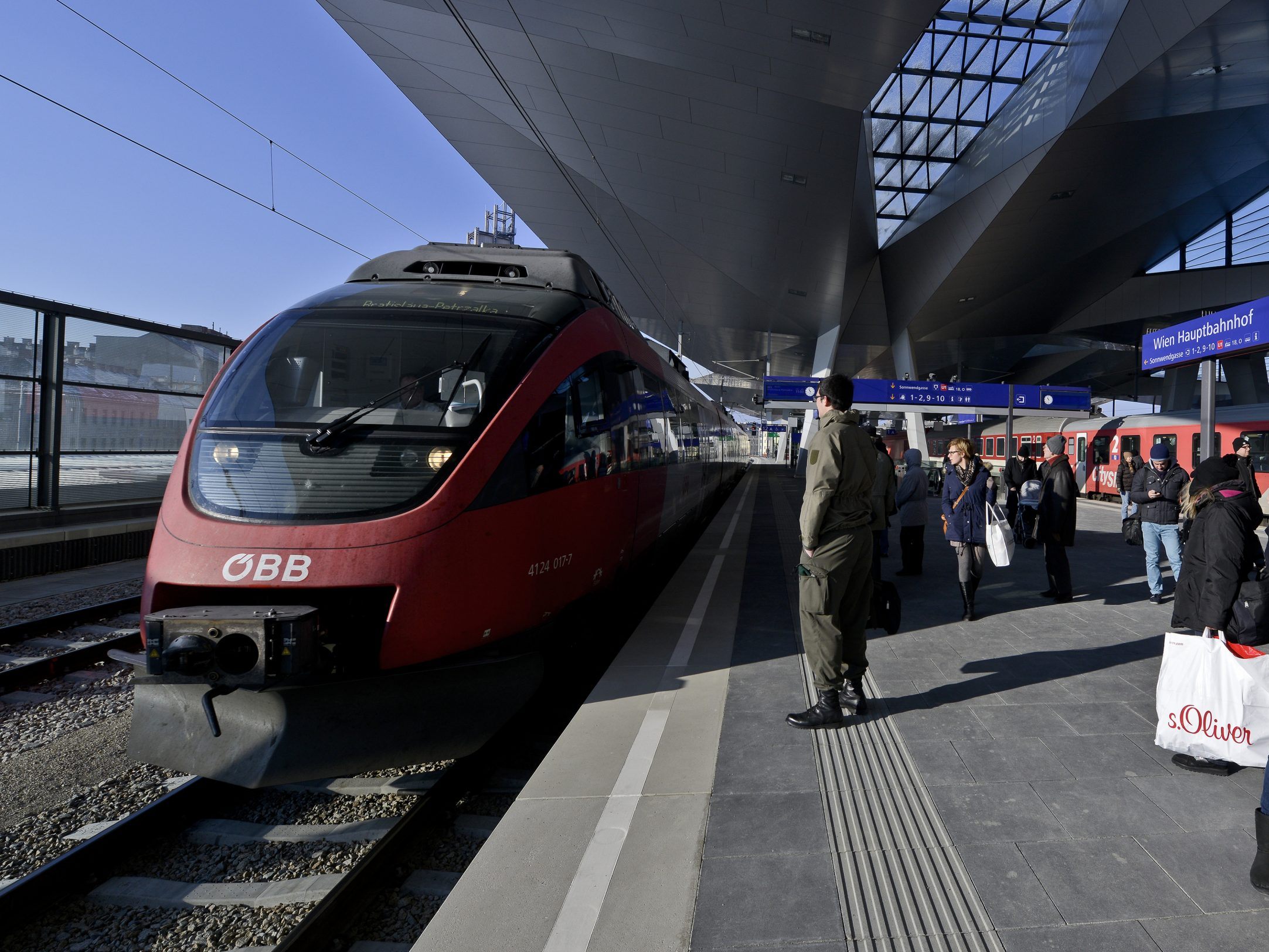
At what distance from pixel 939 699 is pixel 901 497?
415cm

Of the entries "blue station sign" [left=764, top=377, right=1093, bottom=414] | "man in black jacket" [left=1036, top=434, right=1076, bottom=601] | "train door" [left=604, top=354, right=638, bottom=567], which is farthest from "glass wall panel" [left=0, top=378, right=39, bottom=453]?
"blue station sign" [left=764, top=377, right=1093, bottom=414]

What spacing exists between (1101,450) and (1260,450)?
239 inches

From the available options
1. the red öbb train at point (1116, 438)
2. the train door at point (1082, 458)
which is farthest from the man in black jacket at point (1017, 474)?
the train door at point (1082, 458)

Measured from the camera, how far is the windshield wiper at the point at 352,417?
3.70 meters

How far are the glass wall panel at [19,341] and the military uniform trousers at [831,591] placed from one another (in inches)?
429

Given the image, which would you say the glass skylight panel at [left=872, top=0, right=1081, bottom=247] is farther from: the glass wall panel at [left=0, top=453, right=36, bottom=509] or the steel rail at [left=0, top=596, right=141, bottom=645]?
the steel rail at [left=0, top=596, right=141, bottom=645]

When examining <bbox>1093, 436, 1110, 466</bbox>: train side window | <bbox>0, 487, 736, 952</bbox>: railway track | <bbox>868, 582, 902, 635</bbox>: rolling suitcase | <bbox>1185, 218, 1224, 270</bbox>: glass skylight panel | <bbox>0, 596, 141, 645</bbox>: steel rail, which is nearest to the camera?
<bbox>0, 487, 736, 952</bbox>: railway track

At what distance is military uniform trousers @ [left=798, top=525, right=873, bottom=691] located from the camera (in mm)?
3523

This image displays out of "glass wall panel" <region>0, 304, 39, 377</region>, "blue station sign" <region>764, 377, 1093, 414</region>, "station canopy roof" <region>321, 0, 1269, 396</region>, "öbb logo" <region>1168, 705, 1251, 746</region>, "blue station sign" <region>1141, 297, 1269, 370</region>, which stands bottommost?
"öbb logo" <region>1168, 705, 1251, 746</region>

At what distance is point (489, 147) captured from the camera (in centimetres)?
2520

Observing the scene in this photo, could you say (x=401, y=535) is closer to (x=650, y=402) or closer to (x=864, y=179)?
(x=650, y=402)

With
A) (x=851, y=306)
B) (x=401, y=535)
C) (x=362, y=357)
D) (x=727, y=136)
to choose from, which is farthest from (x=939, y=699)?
(x=851, y=306)

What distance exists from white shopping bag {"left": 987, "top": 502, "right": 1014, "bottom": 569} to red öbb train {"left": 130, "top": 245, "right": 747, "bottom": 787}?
10.4ft

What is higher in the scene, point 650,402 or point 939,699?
point 650,402
